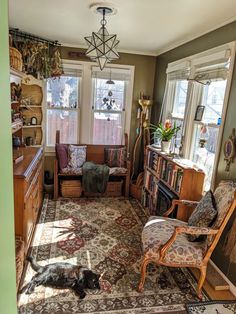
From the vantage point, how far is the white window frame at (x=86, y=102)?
4176 mm

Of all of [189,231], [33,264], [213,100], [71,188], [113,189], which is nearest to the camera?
[189,231]

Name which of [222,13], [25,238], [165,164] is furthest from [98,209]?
[222,13]

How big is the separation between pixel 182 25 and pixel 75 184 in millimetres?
2688

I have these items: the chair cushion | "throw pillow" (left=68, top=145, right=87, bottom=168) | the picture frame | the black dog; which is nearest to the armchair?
the chair cushion

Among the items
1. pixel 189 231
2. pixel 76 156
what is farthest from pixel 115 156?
pixel 189 231

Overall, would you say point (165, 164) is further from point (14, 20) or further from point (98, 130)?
point (14, 20)

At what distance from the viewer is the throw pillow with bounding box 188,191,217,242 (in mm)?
2117

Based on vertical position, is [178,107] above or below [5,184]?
above

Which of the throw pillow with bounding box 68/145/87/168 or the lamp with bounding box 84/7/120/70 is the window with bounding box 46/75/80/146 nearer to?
the throw pillow with bounding box 68/145/87/168

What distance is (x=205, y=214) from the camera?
7.09ft

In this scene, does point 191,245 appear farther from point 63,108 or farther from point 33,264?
point 63,108

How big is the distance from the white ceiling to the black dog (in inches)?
96.0


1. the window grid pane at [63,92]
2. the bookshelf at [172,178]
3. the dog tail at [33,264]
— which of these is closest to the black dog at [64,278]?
the dog tail at [33,264]

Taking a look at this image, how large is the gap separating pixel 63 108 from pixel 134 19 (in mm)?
2124
